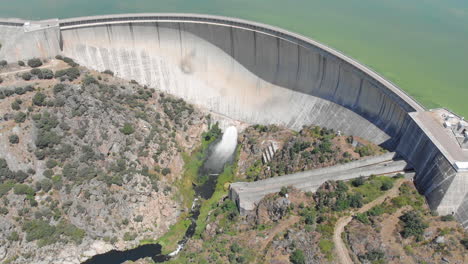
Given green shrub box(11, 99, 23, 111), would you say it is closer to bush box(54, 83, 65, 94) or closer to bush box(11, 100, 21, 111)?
bush box(11, 100, 21, 111)

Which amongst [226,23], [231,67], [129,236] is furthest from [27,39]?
[129,236]

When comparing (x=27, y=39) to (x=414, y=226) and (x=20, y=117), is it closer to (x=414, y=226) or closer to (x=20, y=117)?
(x=20, y=117)

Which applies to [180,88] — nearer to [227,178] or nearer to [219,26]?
[219,26]

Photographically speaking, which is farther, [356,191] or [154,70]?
[154,70]

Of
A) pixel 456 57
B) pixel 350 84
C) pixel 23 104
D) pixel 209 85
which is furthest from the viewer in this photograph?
pixel 456 57

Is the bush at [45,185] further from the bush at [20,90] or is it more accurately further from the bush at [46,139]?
the bush at [20,90]

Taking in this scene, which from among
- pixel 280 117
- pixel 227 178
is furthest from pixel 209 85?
pixel 227 178

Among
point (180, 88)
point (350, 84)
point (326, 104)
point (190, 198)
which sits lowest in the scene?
point (190, 198)
